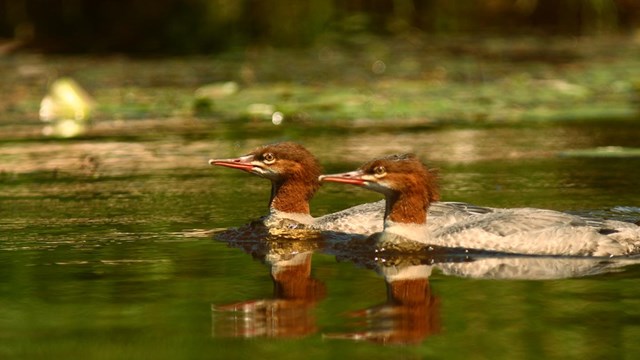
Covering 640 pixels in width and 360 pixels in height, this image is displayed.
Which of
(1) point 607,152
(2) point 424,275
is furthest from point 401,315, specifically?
(1) point 607,152

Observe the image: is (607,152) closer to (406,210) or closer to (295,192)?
(295,192)

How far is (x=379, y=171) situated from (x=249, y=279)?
140 centimetres

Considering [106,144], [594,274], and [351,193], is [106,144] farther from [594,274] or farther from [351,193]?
[594,274]

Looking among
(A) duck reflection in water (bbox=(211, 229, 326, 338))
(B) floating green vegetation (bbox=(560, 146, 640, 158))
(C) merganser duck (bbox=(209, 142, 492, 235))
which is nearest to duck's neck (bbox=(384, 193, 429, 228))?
(A) duck reflection in water (bbox=(211, 229, 326, 338))

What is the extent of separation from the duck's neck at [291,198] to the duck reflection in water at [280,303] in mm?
632

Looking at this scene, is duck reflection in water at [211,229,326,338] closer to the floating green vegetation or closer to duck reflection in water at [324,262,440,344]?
duck reflection in water at [324,262,440,344]

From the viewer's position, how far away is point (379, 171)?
914cm

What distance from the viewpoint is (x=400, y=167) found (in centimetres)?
910

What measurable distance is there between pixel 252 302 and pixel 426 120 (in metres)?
9.80

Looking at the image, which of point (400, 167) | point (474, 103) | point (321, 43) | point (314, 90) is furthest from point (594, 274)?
point (321, 43)

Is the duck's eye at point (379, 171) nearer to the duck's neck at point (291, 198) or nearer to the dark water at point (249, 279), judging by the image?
the dark water at point (249, 279)

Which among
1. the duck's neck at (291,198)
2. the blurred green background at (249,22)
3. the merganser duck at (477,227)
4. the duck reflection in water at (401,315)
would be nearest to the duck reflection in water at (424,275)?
the duck reflection in water at (401,315)

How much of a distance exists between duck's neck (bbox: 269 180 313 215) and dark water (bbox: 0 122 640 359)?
378 millimetres

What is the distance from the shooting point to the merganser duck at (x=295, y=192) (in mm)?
10070
